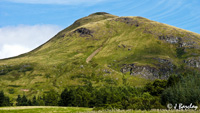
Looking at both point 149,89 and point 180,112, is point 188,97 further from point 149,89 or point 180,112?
point 149,89

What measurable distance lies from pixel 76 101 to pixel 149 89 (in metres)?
49.3

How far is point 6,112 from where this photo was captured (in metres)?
46.9

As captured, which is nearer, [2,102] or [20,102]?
[2,102]

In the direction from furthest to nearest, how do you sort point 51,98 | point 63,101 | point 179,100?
point 51,98 → point 63,101 → point 179,100

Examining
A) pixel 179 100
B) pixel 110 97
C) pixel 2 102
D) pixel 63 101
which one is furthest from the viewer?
pixel 2 102

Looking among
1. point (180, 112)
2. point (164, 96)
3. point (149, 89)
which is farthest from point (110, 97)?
point (180, 112)

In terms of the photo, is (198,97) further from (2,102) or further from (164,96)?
(2,102)

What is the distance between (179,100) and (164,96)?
17.8 meters

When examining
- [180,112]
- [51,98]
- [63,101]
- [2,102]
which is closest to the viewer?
[180,112]

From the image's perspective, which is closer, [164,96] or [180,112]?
[180,112]

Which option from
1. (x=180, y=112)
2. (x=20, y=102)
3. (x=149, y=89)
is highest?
(x=180, y=112)

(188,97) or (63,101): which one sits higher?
(188,97)

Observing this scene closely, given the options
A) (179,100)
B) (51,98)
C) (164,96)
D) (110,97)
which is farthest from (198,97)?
(51,98)

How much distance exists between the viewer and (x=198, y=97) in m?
49.8
